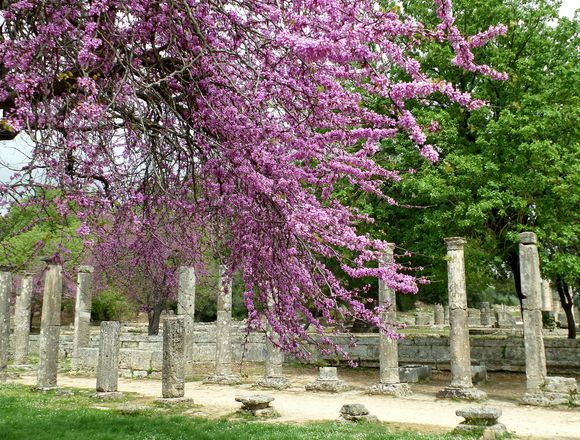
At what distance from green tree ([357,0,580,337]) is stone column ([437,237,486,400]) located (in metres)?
1.05

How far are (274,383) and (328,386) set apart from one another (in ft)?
5.89

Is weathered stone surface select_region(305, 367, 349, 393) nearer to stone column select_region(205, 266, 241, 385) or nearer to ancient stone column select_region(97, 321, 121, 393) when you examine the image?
stone column select_region(205, 266, 241, 385)

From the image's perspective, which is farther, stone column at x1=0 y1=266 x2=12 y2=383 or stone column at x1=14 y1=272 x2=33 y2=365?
stone column at x1=14 y1=272 x2=33 y2=365

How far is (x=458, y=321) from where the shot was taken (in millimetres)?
16141

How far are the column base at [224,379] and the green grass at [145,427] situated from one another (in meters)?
6.30

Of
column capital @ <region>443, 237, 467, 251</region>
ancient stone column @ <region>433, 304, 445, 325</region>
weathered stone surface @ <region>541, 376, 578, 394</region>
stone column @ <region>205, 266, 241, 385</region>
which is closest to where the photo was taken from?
weathered stone surface @ <region>541, 376, 578, 394</region>

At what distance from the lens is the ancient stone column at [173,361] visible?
14.4 meters

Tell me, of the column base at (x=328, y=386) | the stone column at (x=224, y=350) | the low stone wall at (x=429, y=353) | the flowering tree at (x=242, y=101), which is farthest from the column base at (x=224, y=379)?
the flowering tree at (x=242, y=101)

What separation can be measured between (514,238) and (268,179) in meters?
12.9

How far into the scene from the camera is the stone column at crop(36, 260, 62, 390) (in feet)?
53.7

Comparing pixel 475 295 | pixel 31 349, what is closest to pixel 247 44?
pixel 31 349

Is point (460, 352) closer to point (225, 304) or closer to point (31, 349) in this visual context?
point (225, 304)

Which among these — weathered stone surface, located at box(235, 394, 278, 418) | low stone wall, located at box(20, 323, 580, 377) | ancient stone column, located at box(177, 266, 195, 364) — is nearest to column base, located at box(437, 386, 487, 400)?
low stone wall, located at box(20, 323, 580, 377)

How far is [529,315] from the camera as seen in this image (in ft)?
52.1
